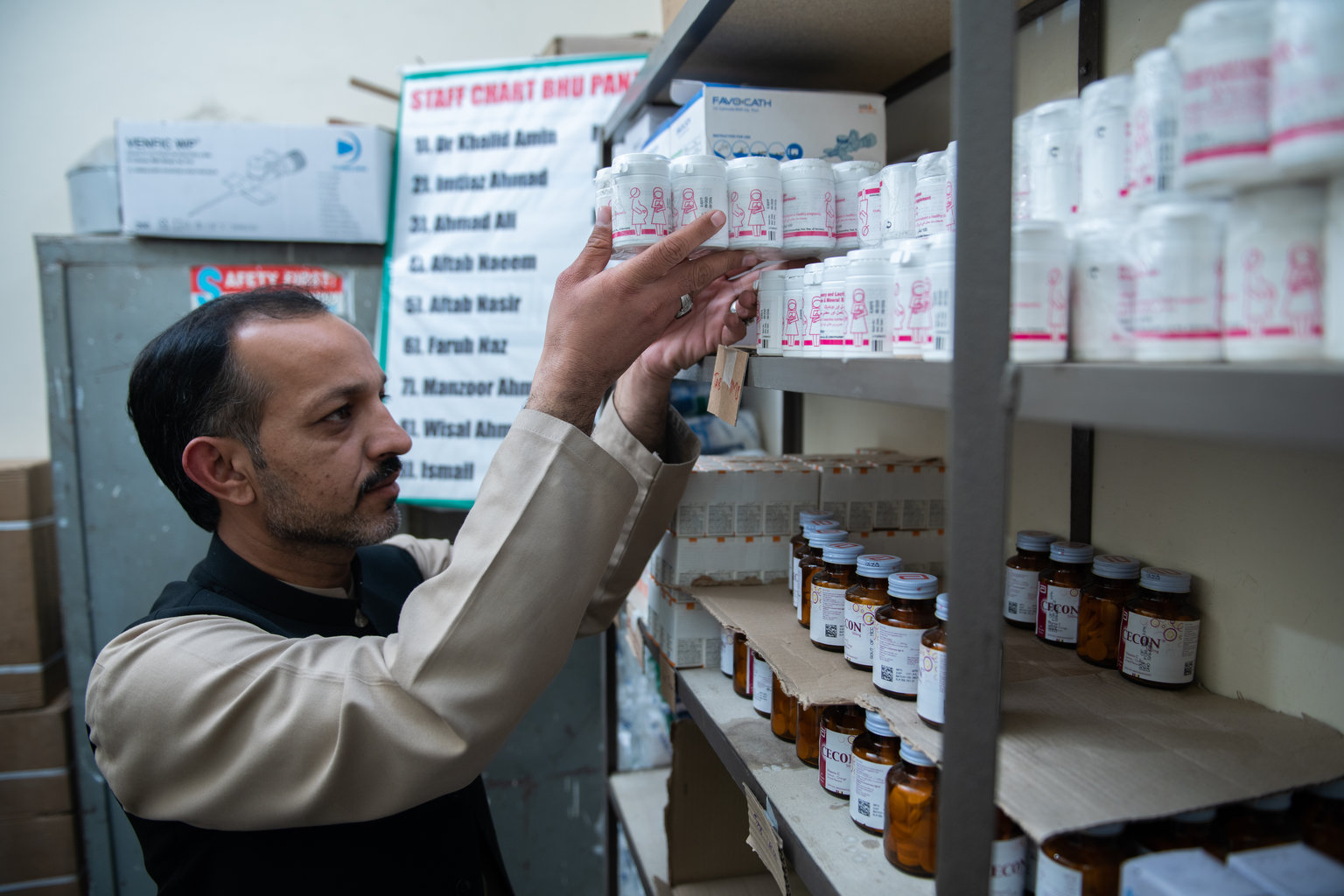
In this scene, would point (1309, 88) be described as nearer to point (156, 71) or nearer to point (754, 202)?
point (754, 202)

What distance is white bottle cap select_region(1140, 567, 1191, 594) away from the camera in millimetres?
938

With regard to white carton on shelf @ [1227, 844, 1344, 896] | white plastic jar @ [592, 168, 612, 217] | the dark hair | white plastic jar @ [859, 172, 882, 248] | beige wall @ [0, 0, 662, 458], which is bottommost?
white carton on shelf @ [1227, 844, 1344, 896]

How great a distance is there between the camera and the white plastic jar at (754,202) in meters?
0.99

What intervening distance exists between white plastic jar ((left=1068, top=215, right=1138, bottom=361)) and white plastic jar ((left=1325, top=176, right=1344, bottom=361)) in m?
0.10

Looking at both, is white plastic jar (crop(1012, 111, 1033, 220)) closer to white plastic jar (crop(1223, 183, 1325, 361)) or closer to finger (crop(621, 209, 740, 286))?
white plastic jar (crop(1223, 183, 1325, 361))

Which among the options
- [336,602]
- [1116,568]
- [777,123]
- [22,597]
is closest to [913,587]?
[1116,568]

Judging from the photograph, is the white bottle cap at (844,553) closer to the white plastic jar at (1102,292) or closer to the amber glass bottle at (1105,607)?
the amber glass bottle at (1105,607)

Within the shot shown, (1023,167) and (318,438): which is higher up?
(1023,167)

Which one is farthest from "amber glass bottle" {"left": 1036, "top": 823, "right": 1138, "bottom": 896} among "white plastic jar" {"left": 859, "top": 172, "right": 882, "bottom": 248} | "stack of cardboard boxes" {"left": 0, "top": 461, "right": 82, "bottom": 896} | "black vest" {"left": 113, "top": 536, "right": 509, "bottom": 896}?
"stack of cardboard boxes" {"left": 0, "top": 461, "right": 82, "bottom": 896}

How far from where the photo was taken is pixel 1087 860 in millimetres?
686

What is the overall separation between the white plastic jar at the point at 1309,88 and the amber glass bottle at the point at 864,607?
2.27 ft

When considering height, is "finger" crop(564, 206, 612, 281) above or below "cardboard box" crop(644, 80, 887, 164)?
below

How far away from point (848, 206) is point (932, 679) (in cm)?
60

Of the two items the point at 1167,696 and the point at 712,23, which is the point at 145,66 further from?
the point at 1167,696
